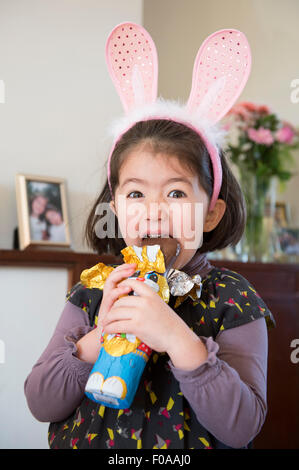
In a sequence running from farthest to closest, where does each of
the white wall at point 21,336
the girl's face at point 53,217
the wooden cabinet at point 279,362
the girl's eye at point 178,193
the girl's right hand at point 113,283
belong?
1. the wooden cabinet at point 279,362
2. the girl's face at point 53,217
3. the white wall at point 21,336
4. the girl's eye at point 178,193
5. the girl's right hand at point 113,283

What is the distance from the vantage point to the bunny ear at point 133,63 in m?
0.95

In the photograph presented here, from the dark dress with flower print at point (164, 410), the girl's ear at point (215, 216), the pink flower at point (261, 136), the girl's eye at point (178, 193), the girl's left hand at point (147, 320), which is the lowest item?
the dark dress with flower print at point (164, 410)

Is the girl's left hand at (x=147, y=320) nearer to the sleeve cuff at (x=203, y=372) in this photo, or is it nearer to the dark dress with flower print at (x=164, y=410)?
the sleeve cuff at (x=203, y=372)

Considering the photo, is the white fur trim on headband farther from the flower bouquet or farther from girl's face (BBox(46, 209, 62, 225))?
the flower bouquet

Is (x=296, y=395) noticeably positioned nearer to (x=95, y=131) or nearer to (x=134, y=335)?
(x=95, y=131)

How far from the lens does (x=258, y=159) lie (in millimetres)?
2053

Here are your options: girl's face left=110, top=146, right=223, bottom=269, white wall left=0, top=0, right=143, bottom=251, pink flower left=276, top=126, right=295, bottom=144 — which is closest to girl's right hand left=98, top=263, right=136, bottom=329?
girl's face left=110, top=146, right=223, bottom=269

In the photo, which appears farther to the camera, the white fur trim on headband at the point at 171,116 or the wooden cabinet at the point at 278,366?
the wooden cabinet at the point at 278,366

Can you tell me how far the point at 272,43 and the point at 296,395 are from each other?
1.73 metres

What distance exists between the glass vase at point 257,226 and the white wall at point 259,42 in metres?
0.44

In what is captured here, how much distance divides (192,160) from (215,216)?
0.53 feet

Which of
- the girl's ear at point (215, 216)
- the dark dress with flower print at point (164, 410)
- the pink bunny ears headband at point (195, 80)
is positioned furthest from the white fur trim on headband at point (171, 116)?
the dark dress with flower print at point (164, 410)

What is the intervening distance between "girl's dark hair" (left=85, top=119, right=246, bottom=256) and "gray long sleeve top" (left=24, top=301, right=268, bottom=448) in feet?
0.90

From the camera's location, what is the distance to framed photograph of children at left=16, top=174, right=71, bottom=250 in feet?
5.10
